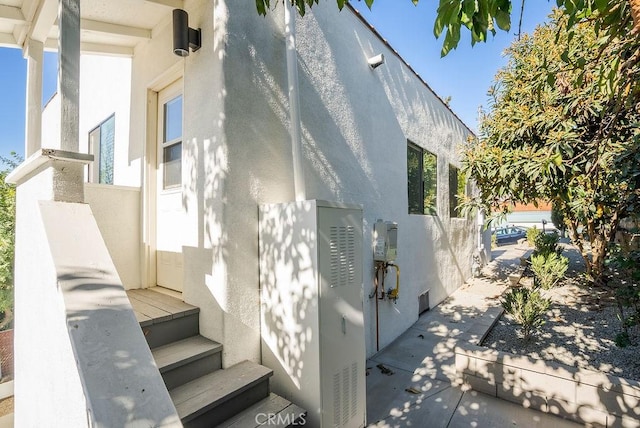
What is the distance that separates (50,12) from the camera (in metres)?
3.15

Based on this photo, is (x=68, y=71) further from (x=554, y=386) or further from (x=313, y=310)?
(x=554, y=386)

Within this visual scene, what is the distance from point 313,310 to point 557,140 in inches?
200

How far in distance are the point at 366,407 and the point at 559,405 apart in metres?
2.16

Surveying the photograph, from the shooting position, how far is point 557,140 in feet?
16.9

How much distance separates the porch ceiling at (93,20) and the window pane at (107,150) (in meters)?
1.42

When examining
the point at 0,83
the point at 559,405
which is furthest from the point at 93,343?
the point at 0,83

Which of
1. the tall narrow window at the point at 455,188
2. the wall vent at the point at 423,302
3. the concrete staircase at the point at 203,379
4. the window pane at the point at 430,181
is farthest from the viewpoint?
the tall narrow window at the point at 455,188

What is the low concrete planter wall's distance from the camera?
126 inches

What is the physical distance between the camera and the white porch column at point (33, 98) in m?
3.43

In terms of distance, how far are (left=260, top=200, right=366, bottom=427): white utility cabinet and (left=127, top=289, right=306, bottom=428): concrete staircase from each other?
25 cm

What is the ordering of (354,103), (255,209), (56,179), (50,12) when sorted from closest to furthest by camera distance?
(56,179) → (50,12) → (255,209) → (354,103)

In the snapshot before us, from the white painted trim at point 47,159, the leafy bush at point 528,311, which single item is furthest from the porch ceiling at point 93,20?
the leafy bush at point 528,311

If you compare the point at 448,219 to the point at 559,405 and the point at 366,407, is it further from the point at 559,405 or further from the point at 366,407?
the point at 366,407

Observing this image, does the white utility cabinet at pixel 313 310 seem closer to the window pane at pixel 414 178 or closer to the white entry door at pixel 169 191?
the white entry door at pixel 169 191
